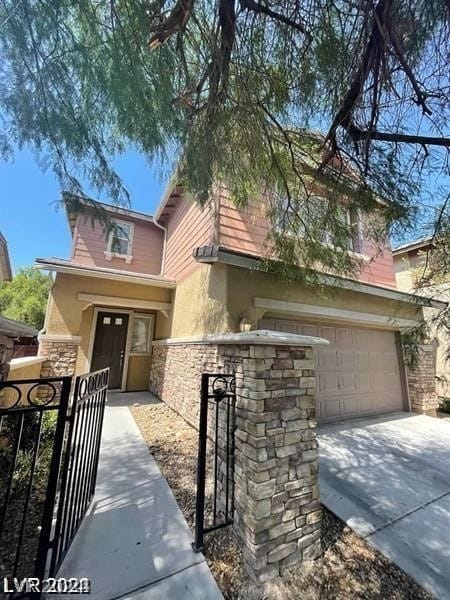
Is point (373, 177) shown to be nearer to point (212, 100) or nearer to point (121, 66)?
point (212, 100)

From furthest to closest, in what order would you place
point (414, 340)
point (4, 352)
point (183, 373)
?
point (183, 373) < point (414, 340) < point (4, 352)

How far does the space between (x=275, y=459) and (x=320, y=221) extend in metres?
3.32

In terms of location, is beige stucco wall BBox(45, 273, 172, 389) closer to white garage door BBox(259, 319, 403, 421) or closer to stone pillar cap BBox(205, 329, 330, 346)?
white garage door BBox(259, 319, 403, 421)

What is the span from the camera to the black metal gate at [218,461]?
2326mm

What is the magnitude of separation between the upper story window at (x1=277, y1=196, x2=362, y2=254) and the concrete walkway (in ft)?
13.4

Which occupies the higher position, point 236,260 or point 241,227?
point 241,227

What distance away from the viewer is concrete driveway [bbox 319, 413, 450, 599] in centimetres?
235

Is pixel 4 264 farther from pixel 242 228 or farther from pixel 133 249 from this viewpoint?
pixel 242 228

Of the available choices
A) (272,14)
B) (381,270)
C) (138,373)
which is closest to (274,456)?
(272,14)

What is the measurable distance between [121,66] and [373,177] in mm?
3026

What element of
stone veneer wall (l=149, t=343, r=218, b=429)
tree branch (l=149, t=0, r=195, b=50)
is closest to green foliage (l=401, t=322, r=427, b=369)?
stone veneer wall (l=149, t=343, r=218, b=429)

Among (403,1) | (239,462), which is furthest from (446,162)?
(239,462)

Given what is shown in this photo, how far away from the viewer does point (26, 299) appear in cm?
2006

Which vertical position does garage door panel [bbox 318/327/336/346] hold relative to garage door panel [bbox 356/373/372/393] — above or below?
above
